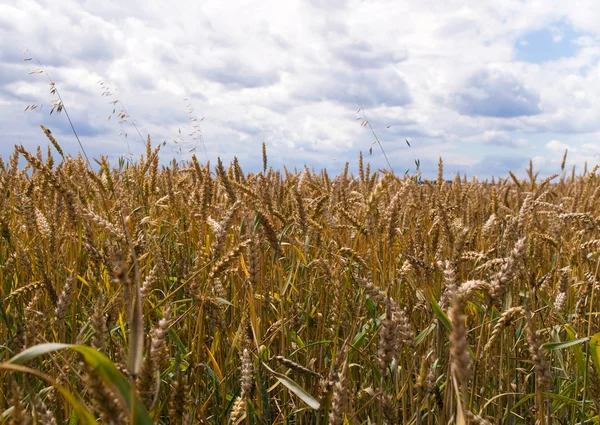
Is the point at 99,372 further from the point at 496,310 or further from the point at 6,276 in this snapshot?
the point at 6,276

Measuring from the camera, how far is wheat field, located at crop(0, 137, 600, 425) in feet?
2.77

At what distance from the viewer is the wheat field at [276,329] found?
33.2 inches

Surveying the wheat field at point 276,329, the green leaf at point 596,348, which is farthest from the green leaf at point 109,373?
the green leaf at point 596,348

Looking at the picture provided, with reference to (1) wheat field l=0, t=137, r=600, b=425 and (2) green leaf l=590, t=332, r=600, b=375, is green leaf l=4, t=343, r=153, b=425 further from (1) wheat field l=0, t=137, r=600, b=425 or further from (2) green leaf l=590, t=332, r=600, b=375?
(2) green leaf l=590, t=332, r=600, b=375

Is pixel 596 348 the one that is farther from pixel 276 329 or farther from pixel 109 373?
pixel 109 373

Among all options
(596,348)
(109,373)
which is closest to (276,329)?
(596,348)

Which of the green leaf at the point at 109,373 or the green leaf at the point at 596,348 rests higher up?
the green leaf at the point at 109,373

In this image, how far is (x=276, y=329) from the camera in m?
1.64

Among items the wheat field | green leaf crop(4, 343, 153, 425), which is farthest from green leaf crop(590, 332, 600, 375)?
green leaf crop(4, 343, 153, 425)

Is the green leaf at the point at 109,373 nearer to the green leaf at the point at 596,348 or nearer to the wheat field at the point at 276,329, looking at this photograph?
the wheat field at the point at 276,329

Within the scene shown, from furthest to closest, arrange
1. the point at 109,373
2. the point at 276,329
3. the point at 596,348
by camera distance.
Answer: the point at 276,329, the point at 596,348, the point at 109,373

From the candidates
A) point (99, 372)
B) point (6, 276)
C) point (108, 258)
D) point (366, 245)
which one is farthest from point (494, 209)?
point (99, 372)

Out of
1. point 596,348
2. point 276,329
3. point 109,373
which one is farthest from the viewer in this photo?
point 276,329

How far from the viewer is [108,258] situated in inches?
56.6
